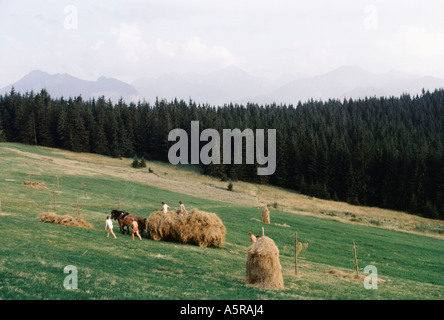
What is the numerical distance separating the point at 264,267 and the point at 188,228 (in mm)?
13039

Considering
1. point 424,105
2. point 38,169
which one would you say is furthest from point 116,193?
point 424,105

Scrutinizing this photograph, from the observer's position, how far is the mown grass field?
14.2 metres

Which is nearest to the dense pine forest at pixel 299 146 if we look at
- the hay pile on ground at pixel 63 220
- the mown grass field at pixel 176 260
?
the mown grass field at pixel 176 260

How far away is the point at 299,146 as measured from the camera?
128 m

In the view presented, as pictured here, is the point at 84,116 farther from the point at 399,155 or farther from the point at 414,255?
the point at 414,255

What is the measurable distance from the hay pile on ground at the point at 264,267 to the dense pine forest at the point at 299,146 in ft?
285

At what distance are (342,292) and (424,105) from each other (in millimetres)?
215092

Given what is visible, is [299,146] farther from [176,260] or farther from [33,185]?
[176,260]

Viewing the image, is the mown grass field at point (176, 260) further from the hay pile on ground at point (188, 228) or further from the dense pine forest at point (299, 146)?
the dense pine forest at point (299, 146)

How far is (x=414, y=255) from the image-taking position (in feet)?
116
